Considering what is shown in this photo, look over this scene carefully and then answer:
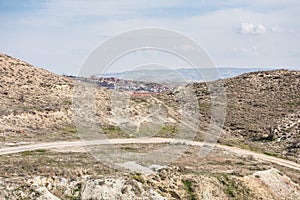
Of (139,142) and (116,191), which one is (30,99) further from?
(116,191)

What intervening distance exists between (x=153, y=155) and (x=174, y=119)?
Result: 87.1ft

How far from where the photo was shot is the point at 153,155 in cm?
4875

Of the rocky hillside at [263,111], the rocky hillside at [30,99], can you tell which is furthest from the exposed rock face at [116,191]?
the rocky hillside at [263,111]

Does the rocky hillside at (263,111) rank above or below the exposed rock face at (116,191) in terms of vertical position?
above

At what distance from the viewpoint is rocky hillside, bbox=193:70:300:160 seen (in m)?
65.6

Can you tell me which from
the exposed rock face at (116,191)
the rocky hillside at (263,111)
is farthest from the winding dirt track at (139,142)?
the exposed rock face at (116,191)

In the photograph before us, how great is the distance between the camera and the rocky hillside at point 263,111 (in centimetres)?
6562

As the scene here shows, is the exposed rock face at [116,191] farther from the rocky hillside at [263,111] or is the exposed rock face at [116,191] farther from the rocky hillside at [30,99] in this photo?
the rocky hillside at [263,111]

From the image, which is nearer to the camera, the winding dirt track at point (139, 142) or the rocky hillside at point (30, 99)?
the winding dirt track at point (139, 142)

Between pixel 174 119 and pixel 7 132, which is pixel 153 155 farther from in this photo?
pixel 174 119

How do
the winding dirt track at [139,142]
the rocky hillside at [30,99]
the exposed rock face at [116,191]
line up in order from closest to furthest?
1. the exposed rock face at [116,191]
2. the winding dirt track at [139,142]
3. the rocky hillside at [30,99]

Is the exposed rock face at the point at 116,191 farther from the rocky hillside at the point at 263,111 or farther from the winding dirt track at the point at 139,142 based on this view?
the rocky hillside at the point at 263,111

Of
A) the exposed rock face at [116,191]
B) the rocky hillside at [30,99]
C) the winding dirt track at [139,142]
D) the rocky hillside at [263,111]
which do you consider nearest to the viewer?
the exposed rock face at [116,191]

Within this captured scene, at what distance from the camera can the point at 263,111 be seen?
3223 inches
